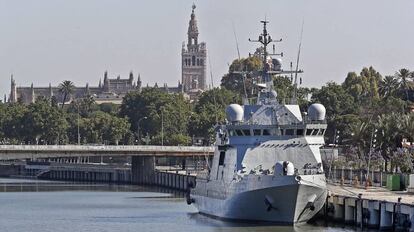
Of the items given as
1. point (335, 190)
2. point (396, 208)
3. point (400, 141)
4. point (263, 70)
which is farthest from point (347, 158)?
point (396, 208)

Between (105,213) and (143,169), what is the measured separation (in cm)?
7275

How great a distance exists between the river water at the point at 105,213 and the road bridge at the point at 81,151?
486 centimetres

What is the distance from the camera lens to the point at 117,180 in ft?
616

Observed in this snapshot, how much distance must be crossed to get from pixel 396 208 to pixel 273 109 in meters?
12.7

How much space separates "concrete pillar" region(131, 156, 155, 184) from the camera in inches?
6929

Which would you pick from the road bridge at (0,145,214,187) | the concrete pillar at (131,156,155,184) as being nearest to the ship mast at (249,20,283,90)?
the road bridge at (0,145,214,187)

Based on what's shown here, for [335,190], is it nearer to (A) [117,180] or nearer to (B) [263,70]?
(B) [263,70]

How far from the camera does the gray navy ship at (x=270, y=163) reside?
85.9 metres

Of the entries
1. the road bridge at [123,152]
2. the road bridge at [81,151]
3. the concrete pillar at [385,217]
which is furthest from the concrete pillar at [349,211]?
the road bridge at [81,151]

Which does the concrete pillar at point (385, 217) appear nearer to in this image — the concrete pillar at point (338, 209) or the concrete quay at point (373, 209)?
the concrete quay at point (373, 209)

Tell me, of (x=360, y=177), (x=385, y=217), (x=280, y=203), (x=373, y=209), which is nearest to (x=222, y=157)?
(x=280, y=203)

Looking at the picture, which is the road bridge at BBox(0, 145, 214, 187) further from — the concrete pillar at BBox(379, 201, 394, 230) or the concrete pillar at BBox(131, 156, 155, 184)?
the concrete pillar at BBox(379, 201, 394, 230)

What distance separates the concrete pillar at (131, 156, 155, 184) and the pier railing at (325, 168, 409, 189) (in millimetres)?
46306

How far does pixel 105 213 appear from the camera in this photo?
352 ft
